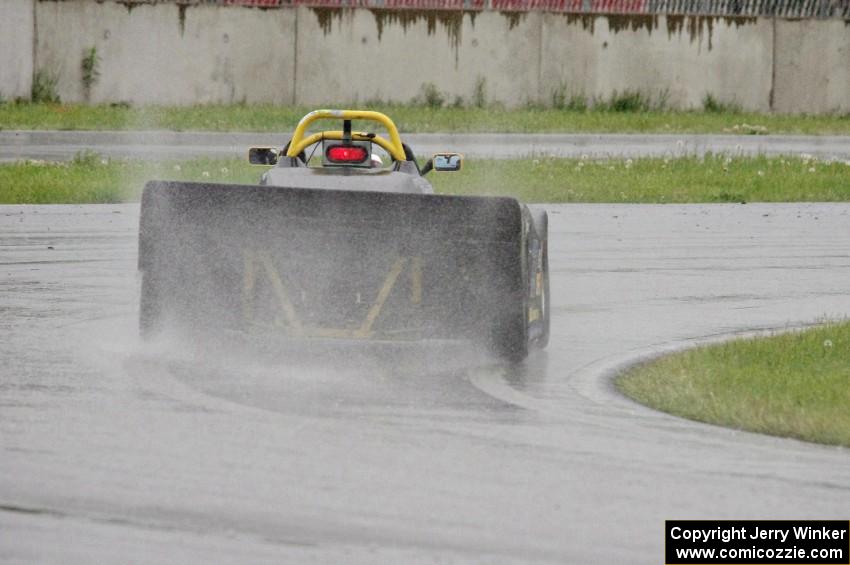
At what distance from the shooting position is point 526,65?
35781 millimetres

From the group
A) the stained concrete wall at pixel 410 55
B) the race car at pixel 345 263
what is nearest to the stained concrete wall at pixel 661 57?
the stained concrete wall at pixel 410 55

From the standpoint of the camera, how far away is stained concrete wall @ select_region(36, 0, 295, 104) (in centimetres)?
3312

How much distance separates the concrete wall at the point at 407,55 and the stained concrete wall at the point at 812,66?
2 centimetres

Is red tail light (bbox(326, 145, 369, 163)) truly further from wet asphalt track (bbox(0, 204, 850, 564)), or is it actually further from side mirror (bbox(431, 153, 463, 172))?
wet asphalt track (bbox(0, 204, 850, 564))

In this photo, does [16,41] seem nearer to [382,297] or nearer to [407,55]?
[407,55]

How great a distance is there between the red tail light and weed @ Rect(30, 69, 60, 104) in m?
21.0

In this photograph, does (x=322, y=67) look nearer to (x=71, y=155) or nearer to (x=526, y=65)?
(x=526, y=65)

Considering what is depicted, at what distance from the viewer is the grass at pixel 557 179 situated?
2272cm

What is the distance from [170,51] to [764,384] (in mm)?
24200

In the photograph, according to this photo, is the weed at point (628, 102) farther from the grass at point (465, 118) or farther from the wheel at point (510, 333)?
the wheel at point (510, 333)

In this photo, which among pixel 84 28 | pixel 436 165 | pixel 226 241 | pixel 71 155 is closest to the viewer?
pixel 226 241

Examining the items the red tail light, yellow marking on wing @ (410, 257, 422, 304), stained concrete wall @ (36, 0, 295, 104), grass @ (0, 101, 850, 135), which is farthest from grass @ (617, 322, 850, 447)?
stained concrete wall @ (36, 0, 295, 104)

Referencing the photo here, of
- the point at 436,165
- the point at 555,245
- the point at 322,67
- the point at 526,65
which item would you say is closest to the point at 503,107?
the point at 526,65

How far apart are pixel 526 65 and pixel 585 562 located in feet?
96.5
